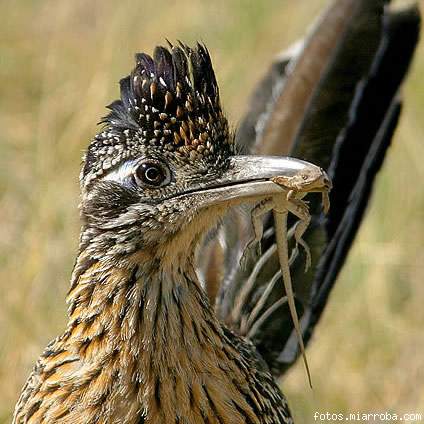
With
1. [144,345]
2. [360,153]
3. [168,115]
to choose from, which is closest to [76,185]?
[360,153]

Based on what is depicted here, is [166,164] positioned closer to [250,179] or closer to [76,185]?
[250,179]

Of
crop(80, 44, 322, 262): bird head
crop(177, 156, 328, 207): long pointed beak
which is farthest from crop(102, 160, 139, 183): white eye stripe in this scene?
crop(177, 156, 328, 207): long pointed beak

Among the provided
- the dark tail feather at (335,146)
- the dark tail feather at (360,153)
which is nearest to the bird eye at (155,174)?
the dark tail feather at (335,146)

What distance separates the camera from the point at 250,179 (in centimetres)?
413

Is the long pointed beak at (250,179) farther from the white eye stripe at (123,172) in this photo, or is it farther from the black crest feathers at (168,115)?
the white eye stripe at (123,172)

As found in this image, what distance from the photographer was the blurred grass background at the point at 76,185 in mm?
7113

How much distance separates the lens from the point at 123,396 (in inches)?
177

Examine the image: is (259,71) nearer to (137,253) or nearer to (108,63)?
(108,63)

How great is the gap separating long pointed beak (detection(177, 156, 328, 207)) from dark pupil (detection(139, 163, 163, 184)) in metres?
0.16

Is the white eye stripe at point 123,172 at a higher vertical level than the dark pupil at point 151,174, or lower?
higher

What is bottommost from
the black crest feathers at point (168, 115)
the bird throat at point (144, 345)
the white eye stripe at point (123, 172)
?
the bird throat at point (144, 345)

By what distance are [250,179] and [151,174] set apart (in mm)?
386

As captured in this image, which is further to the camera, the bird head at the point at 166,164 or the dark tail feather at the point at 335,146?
the dark tail feather at the point at 335,146

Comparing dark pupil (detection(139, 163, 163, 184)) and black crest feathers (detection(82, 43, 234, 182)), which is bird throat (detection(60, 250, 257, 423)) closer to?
dark pupil (detection(139, 163, 163, 184))
